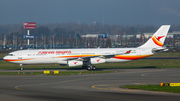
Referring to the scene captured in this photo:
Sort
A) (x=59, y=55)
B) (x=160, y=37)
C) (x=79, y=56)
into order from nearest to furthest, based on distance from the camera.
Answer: (x=59, y=55) < (x=79, y=56) < (x=160, y=37)

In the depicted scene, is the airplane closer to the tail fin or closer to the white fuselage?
the white fuselage

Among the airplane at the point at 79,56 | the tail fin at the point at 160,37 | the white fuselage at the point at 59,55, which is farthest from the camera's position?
the tail fin at the point at 160,37

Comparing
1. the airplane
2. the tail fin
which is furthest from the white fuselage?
the tail fin

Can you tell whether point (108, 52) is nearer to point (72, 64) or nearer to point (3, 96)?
point (72, 64)

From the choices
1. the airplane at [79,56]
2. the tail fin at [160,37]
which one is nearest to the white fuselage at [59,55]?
the airplane at [79,56]

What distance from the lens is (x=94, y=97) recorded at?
798 inches

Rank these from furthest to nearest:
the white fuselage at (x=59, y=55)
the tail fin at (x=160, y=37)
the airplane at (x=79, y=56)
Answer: the tail fin at (x=160, y=37), the white fuselage at (x=59, y=55), the airplane at (x=79, y=56)

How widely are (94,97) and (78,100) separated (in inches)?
69.4

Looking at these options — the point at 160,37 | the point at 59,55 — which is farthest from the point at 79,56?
the point at 160,37

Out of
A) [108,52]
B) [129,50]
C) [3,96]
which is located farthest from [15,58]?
[3,96]

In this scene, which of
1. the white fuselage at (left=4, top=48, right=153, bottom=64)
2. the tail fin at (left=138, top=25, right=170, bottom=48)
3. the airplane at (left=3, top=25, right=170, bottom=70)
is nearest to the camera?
the airplane at (left=3, top=25, right=170, bottom=70)

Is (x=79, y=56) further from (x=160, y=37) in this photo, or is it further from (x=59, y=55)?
(x=160, y=37)

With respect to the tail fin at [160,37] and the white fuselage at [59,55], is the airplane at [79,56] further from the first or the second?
the tail fin at [160,37]

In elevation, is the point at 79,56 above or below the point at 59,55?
below
